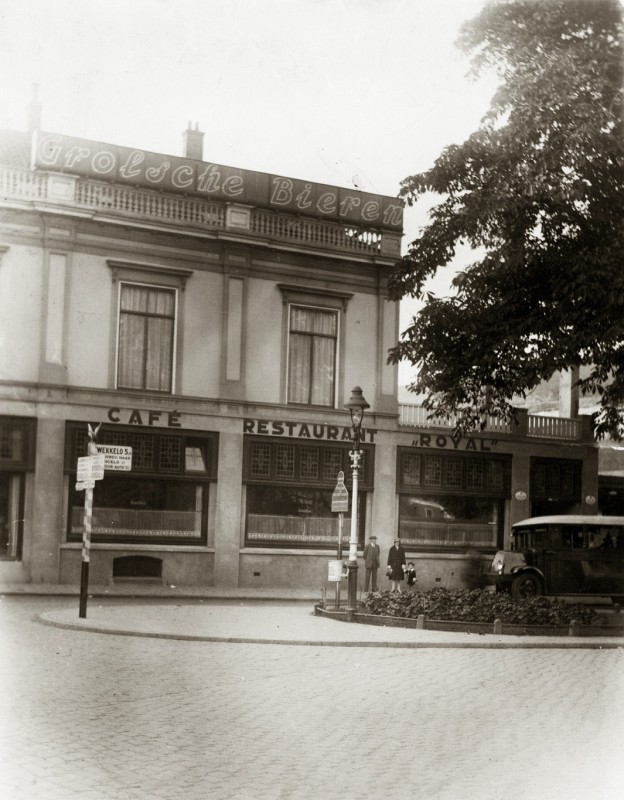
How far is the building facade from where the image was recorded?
26500 mm

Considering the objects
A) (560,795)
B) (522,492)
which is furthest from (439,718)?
(522,492)

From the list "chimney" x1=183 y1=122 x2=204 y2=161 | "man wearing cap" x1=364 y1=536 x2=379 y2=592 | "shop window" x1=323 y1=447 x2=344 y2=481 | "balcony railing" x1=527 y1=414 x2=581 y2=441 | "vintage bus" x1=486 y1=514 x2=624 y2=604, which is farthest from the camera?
"balcony railing" x1=527 y1=414 x2=581 y2=441

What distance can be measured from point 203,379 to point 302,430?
3.24 m

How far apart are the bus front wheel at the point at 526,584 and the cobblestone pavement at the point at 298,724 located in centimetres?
998

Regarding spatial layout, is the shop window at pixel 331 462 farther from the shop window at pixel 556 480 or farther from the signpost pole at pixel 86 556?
the signpost pole at pixel 86 556

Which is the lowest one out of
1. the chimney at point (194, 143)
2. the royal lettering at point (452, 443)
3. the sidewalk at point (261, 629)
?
the sidewalk at point (261, 629)

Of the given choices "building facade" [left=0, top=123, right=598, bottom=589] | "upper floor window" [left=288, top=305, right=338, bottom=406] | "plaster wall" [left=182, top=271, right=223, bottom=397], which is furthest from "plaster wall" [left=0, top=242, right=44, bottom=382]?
"upper floor window" [left=288, top=305, right=338, bottom=406]

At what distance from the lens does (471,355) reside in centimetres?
2125

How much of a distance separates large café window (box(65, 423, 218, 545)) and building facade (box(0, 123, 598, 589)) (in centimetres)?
5

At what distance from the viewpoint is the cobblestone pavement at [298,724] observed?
753cm

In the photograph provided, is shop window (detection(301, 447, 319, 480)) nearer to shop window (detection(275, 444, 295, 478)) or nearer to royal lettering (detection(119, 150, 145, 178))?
shop window (detection(275, 444, 295, 478))

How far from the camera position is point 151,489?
28.1 metres

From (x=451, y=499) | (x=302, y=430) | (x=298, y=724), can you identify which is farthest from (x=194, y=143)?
(x=298, y=724)

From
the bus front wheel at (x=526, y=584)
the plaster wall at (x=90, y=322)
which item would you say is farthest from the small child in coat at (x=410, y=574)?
the plaster wall at (x=90, y=322)
